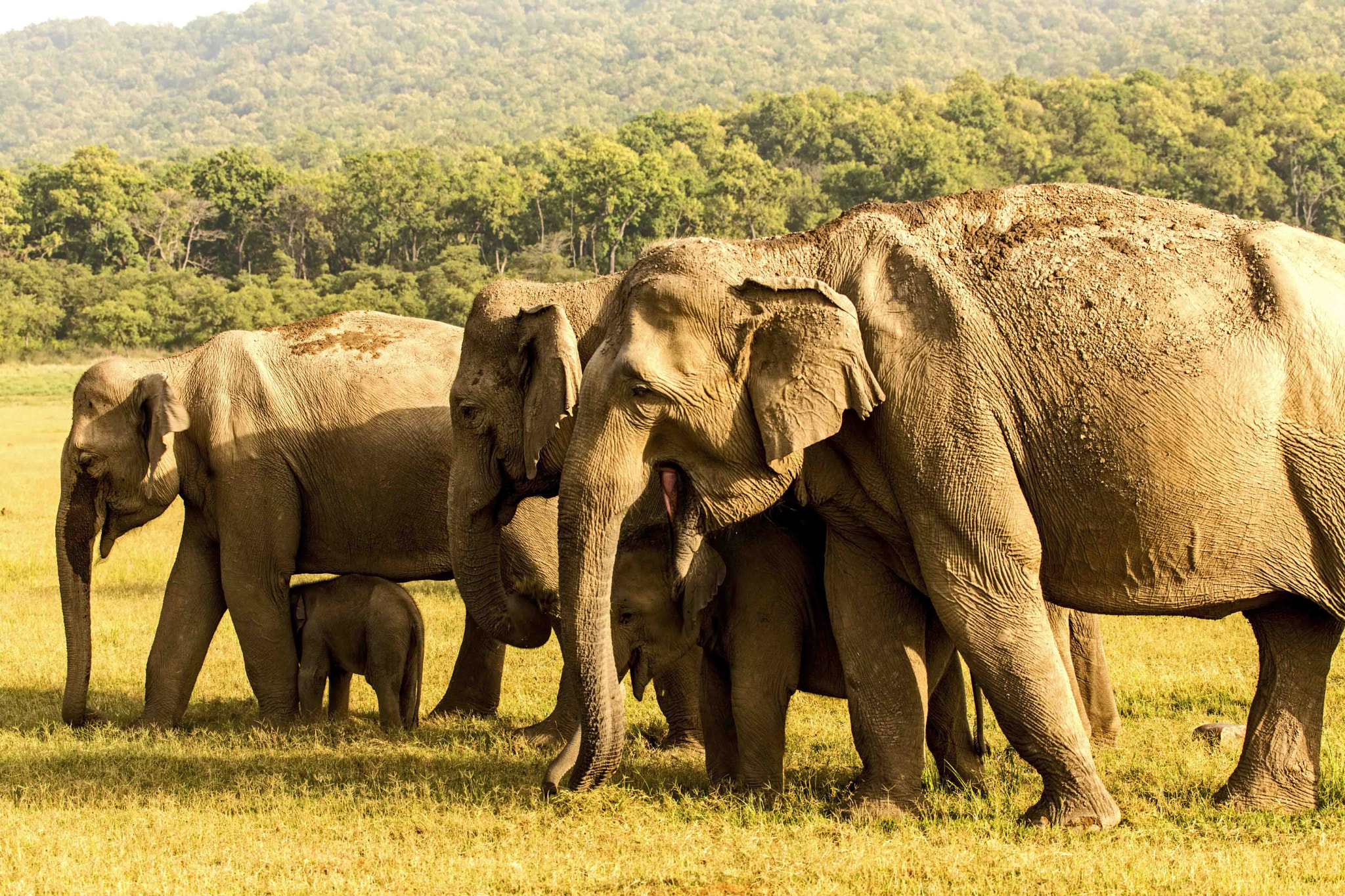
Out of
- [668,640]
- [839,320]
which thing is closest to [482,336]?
[668,640]

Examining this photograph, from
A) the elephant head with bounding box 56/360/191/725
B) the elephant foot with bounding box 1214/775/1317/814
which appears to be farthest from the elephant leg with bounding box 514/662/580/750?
the elephant foot with bounding box 1214/775/1317/814

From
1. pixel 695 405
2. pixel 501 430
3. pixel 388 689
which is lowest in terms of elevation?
pixel 388 689

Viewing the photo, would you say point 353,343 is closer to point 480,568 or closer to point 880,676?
point 480,568

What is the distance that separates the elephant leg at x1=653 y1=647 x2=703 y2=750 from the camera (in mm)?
8555

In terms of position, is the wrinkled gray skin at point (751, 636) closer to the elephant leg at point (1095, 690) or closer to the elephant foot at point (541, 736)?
the elephant leg at point (1095, 690)

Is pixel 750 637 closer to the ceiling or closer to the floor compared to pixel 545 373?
closer to the floor

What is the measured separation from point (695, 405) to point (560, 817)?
1886mm

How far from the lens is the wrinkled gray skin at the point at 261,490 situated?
364 inches

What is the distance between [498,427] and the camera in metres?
7.98

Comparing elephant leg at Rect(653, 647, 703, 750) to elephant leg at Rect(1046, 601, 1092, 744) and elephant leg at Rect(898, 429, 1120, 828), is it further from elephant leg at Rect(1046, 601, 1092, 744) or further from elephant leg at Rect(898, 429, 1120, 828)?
elephant leg at Rect(898, 429, 1120, 828)

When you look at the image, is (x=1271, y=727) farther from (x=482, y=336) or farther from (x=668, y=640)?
(x=482, y=336)

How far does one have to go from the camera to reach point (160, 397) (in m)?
9.06

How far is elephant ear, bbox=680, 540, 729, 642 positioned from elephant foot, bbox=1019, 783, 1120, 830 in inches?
66.6

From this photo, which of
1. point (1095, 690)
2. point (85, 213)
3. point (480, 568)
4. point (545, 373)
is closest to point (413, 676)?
point (480, 568)
